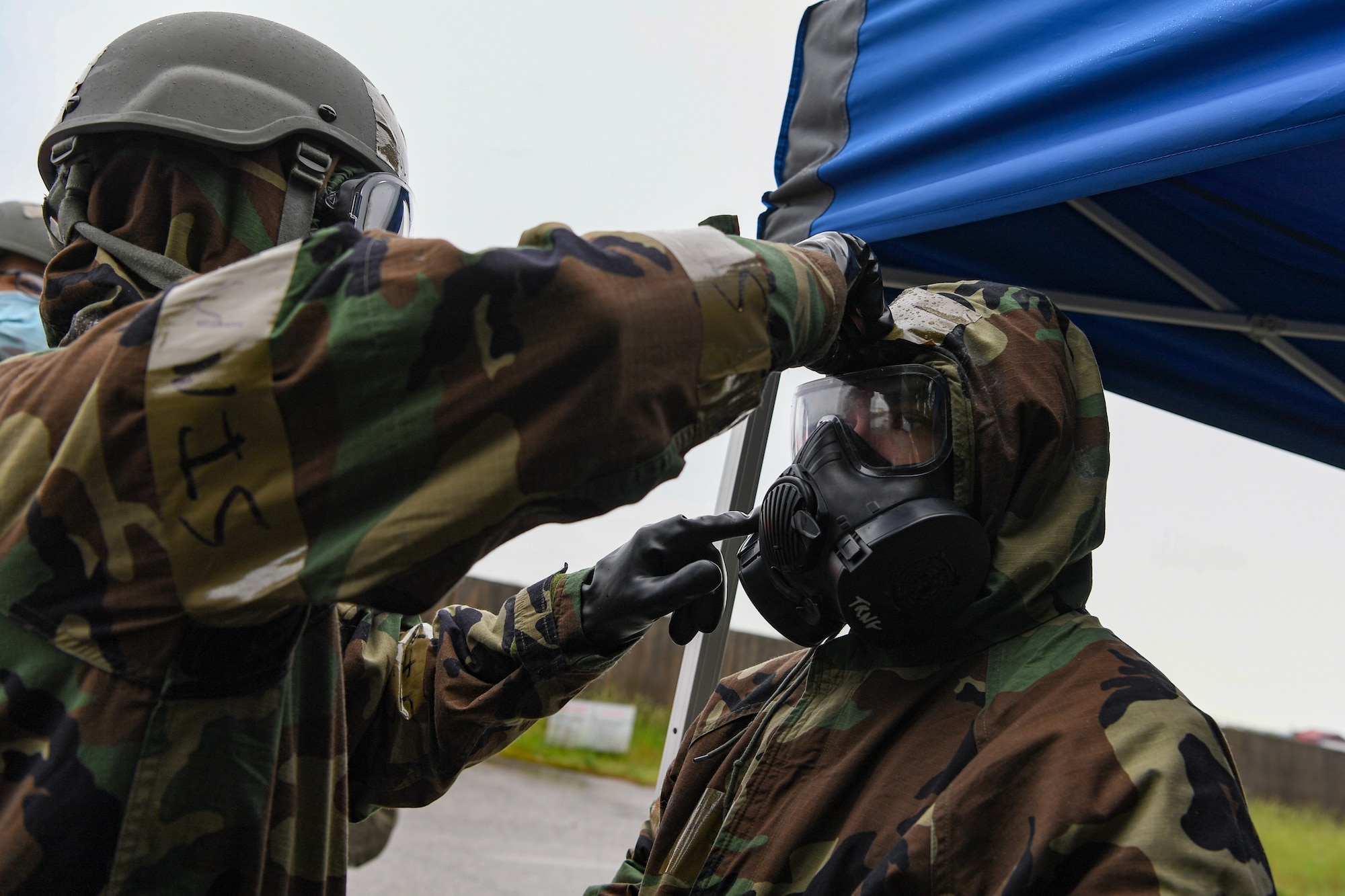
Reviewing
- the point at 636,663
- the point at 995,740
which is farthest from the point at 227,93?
the point at 636,663

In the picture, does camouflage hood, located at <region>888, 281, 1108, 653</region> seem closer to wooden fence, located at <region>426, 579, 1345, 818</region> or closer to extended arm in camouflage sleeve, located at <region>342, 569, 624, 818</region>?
extended arm in camouflage sleeve, located at <region>342, 569, 624, 818</region>

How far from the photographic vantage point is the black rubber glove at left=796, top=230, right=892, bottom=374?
128 cm

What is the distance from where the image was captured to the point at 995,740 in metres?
1.36

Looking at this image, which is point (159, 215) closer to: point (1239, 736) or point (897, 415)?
point (897, 415)

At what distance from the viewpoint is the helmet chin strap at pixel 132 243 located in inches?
49.9

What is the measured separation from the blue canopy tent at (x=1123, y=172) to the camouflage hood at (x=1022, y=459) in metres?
0.29

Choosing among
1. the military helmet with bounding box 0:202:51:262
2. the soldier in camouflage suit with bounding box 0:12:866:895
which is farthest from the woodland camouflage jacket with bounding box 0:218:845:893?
the military helmet with bounding box 0:202:51:262

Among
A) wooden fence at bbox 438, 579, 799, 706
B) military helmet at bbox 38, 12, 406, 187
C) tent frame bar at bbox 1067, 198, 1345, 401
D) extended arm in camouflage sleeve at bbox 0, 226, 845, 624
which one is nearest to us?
extended arm in camouflage sleeve at bbox 0, 226, 845, 624

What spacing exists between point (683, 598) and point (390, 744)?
0.64 meters

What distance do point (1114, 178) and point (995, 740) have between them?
93cm

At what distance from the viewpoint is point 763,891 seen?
1430mm

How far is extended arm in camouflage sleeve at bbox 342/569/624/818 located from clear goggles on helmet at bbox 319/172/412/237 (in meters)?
Answer: 0.74

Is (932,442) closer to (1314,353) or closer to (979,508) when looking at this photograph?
(979,508)

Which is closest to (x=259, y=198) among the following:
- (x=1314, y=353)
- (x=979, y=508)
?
(x=979, y=508)
